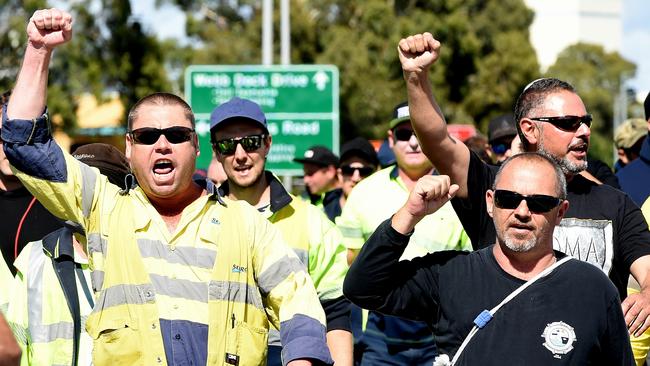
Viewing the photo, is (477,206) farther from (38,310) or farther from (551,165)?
(38,310)

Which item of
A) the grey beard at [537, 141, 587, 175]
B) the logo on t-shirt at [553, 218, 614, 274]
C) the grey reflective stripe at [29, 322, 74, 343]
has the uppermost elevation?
the grey beard at [537, 141, 587, 175]

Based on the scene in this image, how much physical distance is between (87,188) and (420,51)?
4.61 ft

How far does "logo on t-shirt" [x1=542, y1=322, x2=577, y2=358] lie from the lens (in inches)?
168

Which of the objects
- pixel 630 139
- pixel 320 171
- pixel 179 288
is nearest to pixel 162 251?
pixel 179 288

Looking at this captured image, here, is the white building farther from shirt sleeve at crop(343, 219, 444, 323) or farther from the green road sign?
shirt sleeve at crop(343, 219, 444, 323)

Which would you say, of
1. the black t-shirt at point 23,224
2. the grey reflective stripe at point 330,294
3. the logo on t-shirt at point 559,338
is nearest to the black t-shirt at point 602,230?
the logo on t-shirt at point 559,338

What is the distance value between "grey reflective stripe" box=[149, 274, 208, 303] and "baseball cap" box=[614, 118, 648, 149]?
629cm

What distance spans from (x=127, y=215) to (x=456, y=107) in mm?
38212

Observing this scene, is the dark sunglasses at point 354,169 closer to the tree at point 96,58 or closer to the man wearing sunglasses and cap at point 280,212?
the man wearing sunglasses and cap at point 280,212

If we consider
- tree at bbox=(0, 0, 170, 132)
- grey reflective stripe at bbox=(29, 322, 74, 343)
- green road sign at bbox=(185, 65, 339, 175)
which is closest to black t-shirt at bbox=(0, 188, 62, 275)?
grey reflective stripe at bbox=(29, 322, 74, 343)

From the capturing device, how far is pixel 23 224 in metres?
6.35

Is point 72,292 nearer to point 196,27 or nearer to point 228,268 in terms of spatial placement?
point 228,268

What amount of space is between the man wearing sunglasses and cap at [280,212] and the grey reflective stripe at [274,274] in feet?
3.86

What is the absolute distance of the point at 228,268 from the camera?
Result: 453cm
